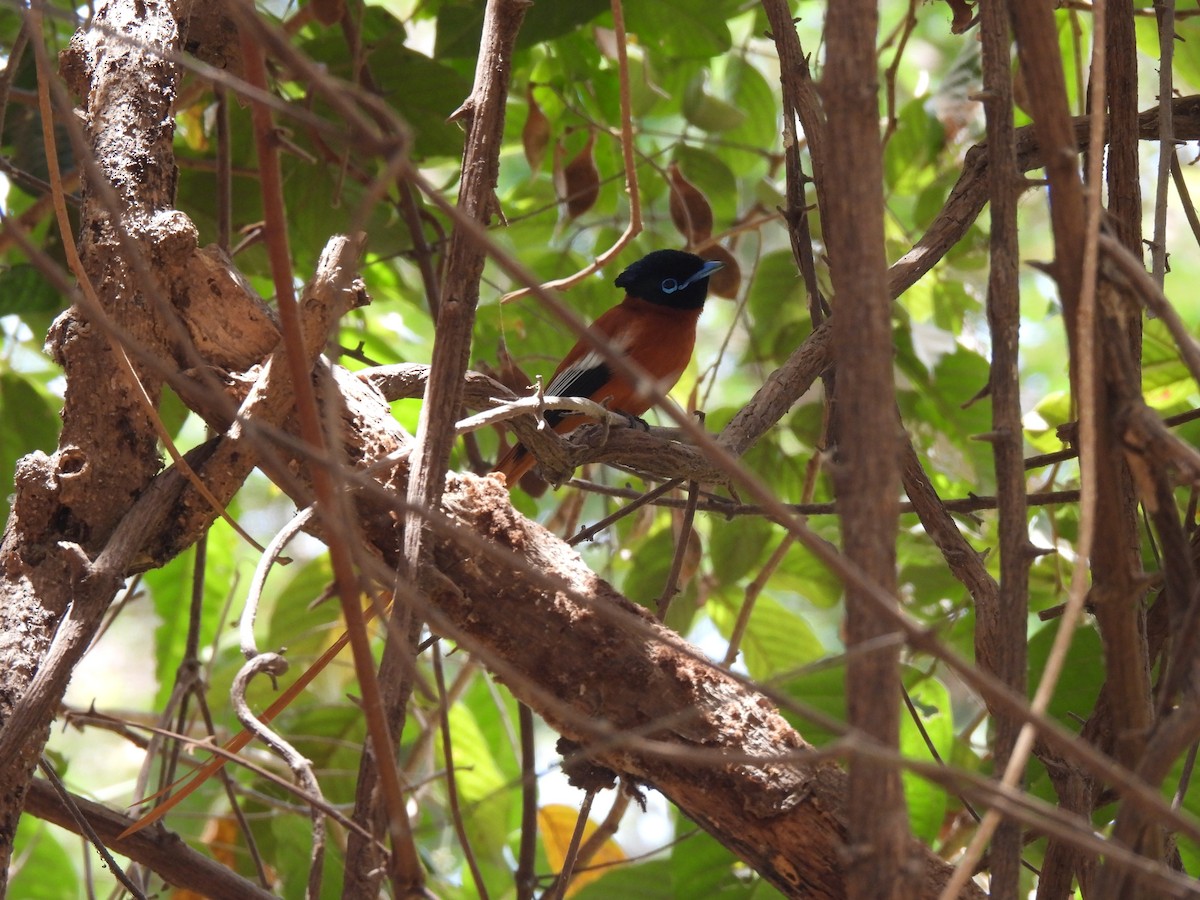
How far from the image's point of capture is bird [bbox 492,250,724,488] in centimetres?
489

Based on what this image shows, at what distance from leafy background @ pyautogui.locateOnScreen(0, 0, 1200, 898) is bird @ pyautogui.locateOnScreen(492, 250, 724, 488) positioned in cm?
43

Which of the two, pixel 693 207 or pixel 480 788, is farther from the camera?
pixel 480 788

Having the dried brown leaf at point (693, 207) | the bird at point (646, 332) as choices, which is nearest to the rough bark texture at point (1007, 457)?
the dried brown leaf at point (693, 207)

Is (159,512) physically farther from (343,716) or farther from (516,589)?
(343,716)

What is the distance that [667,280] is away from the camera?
5.68 m

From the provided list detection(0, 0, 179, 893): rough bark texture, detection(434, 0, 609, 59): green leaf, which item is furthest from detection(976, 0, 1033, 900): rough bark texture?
detection(434, 0, 609, 59): green leaf

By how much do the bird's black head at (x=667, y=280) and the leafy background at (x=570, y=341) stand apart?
3.59 ft

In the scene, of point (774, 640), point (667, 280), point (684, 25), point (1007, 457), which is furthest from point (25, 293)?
point (667, 280)

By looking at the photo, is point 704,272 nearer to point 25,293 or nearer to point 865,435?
point 25,293

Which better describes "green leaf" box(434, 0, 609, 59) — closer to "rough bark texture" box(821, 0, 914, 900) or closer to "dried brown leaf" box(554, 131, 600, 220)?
"dried brown leaf" box(554, 131, 600, 220)

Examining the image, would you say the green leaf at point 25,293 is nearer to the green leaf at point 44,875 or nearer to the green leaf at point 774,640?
the green leaf at point 44,875

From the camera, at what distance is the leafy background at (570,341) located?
299cm

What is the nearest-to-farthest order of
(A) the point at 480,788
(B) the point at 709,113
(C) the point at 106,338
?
(C) the point at 106,338, (B) the point at 709,113, (A) the point at 480,788

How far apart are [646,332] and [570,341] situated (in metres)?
1.32
